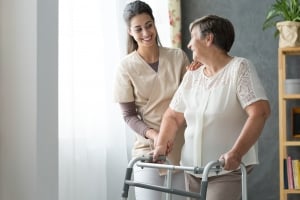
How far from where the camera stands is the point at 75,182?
3115mm

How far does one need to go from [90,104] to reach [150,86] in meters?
0.60

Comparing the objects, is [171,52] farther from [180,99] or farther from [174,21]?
[174,21]

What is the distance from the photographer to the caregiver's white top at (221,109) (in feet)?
7.45

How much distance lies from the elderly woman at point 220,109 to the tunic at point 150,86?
268 millimetres

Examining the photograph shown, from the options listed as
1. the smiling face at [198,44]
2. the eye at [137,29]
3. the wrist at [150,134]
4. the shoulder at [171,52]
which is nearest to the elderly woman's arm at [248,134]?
the smiling face at [198,44]

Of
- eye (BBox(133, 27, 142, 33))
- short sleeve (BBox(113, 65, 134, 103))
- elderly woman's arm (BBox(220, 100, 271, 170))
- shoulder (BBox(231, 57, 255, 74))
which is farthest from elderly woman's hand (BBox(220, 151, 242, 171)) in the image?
eye (BBox(133, 27, 142, 33))

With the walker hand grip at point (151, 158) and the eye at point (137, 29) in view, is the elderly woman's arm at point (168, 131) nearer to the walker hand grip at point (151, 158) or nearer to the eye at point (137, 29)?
the walker hand grip at point (151, 158)

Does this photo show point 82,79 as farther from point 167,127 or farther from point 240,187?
point 240,187

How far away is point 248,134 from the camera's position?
221 cm

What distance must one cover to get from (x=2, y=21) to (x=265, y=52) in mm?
1862

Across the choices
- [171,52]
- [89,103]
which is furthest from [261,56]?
[89,103]

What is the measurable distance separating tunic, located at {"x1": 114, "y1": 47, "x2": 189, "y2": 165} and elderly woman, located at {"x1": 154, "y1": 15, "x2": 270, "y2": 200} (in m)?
0.27

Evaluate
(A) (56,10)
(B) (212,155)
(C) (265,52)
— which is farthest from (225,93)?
(C) (265,52)

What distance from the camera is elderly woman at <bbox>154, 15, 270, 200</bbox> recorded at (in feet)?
7.37
